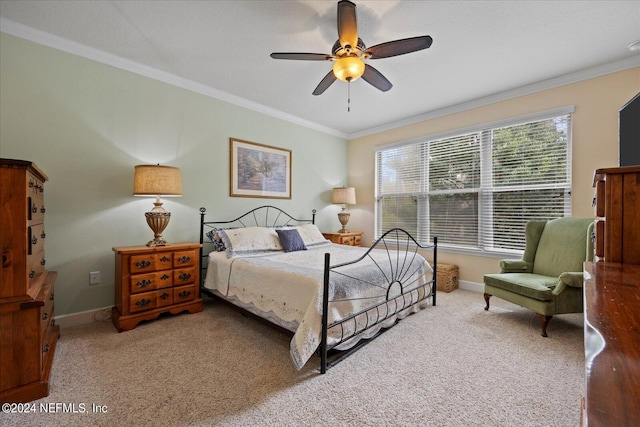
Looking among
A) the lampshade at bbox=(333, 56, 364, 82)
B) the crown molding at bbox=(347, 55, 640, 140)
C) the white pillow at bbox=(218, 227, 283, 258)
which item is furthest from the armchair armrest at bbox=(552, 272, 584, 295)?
the white pillow at bbox=(218, 227, 283, 258)

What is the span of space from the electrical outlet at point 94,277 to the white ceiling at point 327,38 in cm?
217

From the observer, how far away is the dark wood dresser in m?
0.34

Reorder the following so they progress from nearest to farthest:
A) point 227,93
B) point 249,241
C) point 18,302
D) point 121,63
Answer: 1. point 18,302
2. point 121,63
3. point 249,241
4. point 227,93

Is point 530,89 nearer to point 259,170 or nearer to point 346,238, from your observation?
point 346,238

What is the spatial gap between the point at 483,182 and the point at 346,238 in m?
2.24

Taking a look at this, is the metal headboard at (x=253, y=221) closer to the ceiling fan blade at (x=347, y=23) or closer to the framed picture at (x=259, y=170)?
the framed picture at (x=259, y=170)

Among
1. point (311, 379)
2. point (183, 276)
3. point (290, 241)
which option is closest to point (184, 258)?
point (183, 276)

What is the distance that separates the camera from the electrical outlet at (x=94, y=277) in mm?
2812

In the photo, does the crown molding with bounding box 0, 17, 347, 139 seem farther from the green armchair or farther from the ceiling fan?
the green armchair

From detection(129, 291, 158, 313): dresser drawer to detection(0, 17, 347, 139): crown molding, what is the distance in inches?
93.9

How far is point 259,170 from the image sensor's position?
4.15 meters

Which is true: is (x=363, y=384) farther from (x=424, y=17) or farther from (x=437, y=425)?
(x=424, y=17)

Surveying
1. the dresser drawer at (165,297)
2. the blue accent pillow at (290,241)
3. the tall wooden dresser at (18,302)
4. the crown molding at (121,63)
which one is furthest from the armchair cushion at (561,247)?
the tall wooden dresser at (18,302)

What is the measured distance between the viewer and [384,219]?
514cm
